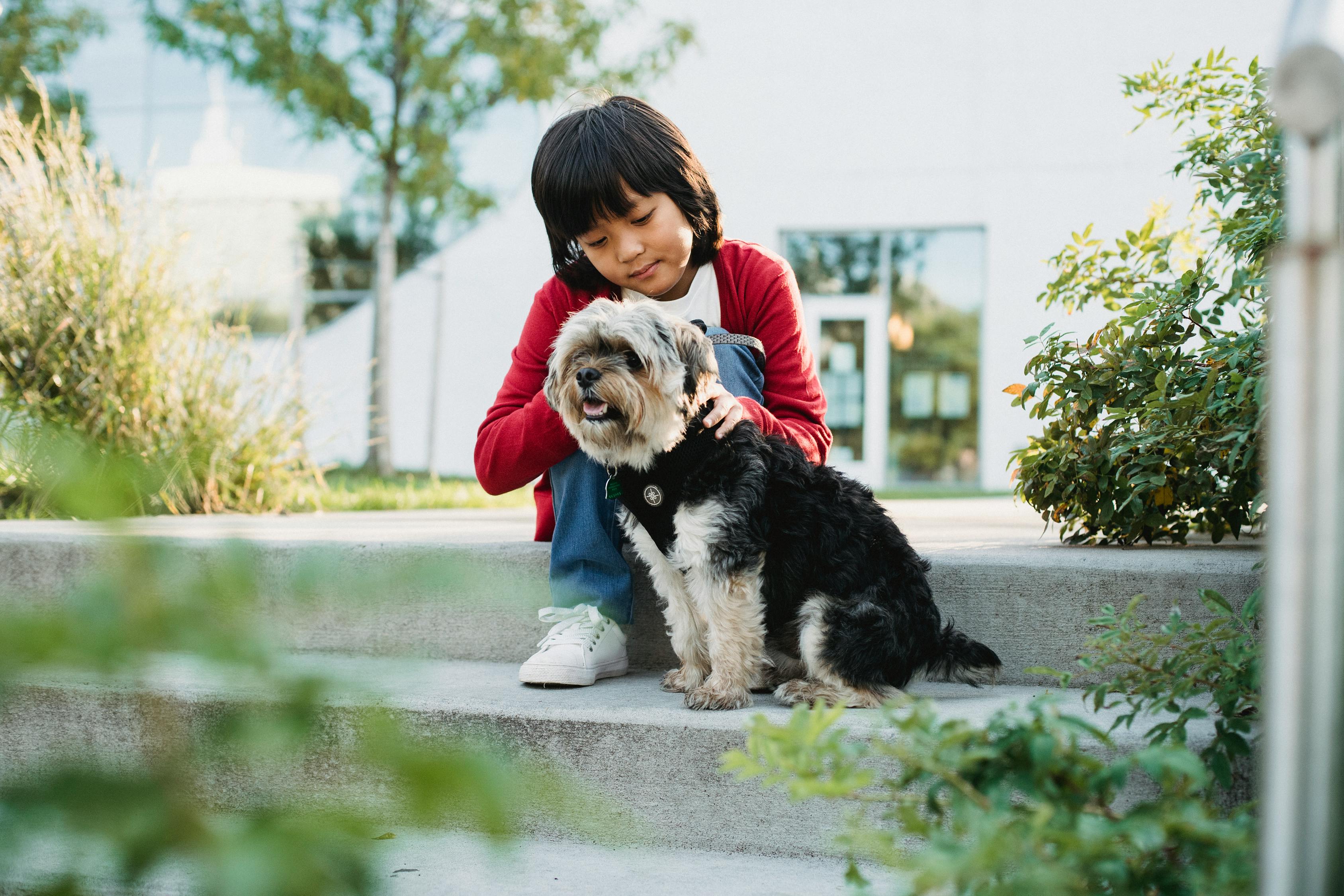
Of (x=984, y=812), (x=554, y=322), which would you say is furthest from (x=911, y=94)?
(x=984, y=812)

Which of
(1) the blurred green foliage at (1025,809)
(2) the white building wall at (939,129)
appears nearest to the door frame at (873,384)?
(2) the white building wall at (939,129)

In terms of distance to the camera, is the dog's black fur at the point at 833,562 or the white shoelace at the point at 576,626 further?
the white shoelace at the point at 576,626

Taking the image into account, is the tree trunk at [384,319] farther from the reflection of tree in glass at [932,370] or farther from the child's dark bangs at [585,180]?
the child's dark bangs at [585,180]

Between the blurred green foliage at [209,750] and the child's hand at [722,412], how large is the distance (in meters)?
2.07

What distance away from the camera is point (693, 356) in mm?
2803

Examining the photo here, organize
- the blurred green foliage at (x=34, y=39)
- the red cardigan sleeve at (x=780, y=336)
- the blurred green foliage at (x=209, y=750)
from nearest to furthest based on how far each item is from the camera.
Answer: the blurred green foliage at (x=209, y=750) → the red cardigan sleeve at (x=780, y=336) → the blurred green foliage at (x=34, y=39)

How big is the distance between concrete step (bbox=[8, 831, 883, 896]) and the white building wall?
10.8 meters

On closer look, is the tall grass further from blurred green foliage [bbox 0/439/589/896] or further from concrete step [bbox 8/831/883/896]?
blurred green foliage [bbox 0/439/589/896]

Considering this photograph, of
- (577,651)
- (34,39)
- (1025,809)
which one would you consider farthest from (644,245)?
(34,39)

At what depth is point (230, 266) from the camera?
5.76 metres

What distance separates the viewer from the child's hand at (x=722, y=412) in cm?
275

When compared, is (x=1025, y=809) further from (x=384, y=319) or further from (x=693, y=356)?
(x=384, y=319)

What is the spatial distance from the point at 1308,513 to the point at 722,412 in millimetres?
1924

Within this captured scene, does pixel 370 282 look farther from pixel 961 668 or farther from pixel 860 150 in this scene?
pixel 961 668
